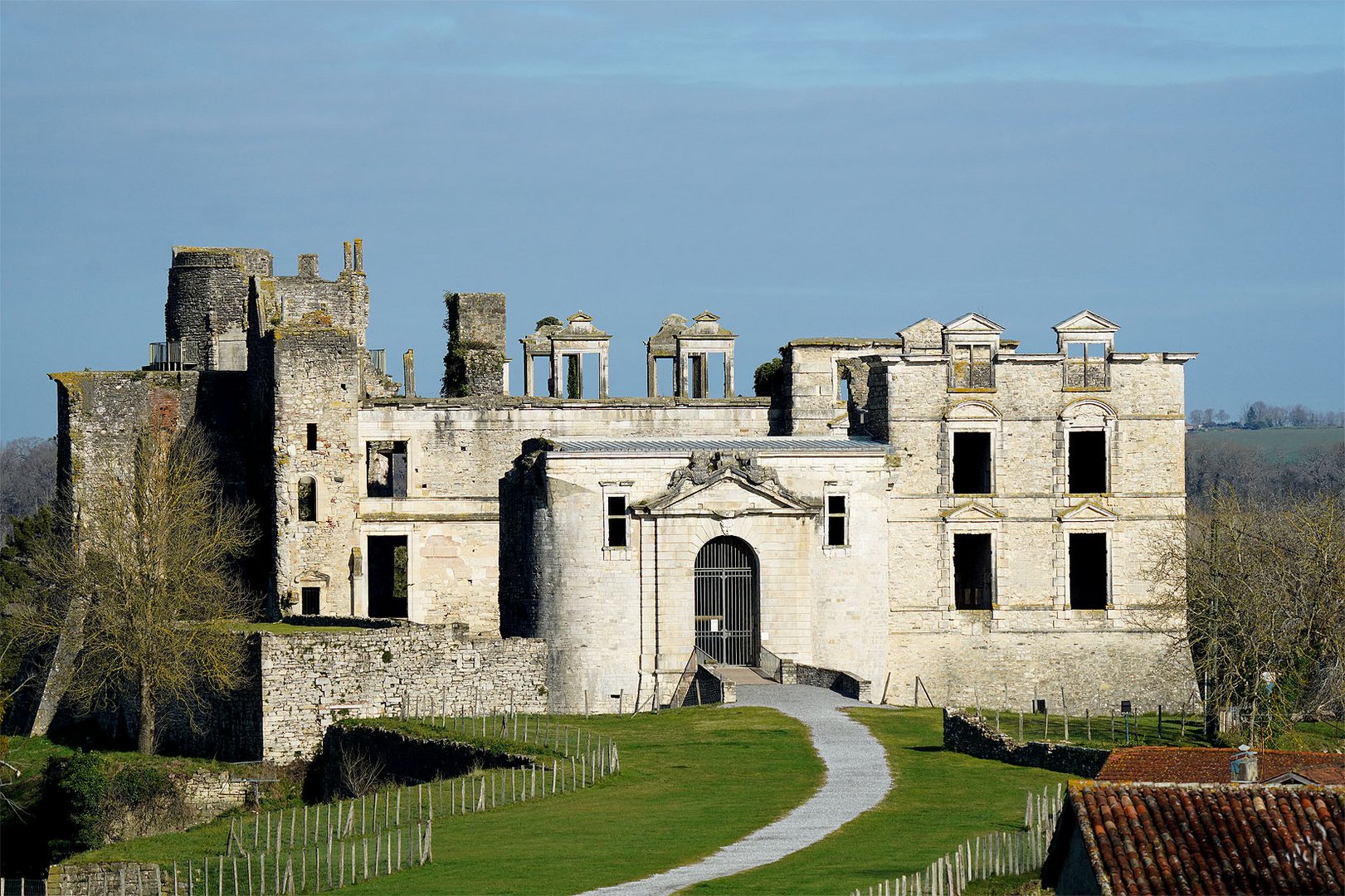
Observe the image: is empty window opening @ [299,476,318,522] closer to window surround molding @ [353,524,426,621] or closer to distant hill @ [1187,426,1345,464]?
window surround molding @ [353,524,426,621]

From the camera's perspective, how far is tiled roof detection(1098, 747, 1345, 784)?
34.7 meters

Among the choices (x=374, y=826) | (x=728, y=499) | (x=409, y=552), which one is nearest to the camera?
(x=374, y=826)

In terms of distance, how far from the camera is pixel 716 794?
4016cm

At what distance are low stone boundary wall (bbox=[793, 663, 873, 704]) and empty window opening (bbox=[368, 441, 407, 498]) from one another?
53.3ft

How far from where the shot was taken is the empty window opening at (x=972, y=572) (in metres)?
59.2

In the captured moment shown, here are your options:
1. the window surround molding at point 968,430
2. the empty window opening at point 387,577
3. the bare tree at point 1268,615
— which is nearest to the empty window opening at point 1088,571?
the bare tree at point 1268,615

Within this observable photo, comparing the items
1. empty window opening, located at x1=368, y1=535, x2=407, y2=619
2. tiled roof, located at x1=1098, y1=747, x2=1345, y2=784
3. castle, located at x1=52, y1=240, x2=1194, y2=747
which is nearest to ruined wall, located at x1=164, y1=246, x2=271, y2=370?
castle, located at x1=52, y1=240, x2=1194, y2=747

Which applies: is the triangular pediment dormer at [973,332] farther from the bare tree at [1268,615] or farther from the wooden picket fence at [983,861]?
the wooden picket fence at [983,861]

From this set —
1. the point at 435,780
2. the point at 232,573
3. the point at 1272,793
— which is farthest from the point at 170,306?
the point at 1272,793

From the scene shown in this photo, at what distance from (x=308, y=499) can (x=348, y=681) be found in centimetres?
1265

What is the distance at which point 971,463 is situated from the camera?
199 feet

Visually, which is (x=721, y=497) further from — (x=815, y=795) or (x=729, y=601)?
(x=815, y=795)

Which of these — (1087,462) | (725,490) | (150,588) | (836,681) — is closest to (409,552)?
(150,588)

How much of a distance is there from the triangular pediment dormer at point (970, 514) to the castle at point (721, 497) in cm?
6
